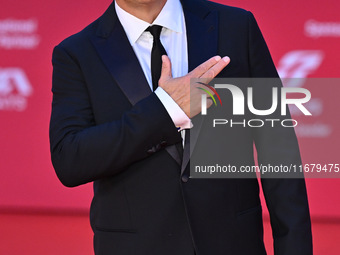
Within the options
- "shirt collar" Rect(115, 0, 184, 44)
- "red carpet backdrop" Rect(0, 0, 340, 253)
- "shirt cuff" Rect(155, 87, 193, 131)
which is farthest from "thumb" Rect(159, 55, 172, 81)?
"red carpet backdrop" Rect(0, 0, 340, 253)

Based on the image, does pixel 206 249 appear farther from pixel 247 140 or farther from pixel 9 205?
pixel 9 205

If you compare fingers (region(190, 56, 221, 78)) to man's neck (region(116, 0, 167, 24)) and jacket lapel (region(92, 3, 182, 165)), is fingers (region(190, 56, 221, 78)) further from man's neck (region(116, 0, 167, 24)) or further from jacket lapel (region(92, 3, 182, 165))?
man's neck (region(116, 0, 167, 24))

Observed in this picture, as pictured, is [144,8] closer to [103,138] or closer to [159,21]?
[159,21]

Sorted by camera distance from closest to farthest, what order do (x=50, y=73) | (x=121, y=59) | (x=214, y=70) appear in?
(x=214, y=70)
(x=121, y=59)
(x=50, y=73)

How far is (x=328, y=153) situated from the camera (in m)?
4.34

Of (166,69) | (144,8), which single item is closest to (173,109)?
(166,69)

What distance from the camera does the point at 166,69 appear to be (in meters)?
1.47

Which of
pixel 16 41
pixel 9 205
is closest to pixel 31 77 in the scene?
pixel 16 41

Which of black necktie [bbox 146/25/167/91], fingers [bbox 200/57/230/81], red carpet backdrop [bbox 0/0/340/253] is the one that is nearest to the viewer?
fingers [bbox 200/57/230/81]

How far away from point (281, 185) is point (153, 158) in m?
0.32

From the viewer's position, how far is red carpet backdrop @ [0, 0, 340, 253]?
4328mm

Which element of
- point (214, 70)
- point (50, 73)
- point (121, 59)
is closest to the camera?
point (214, 70)

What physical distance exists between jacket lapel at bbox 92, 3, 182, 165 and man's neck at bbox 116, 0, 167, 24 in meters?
0.04

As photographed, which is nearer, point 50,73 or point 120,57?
point 120,57
